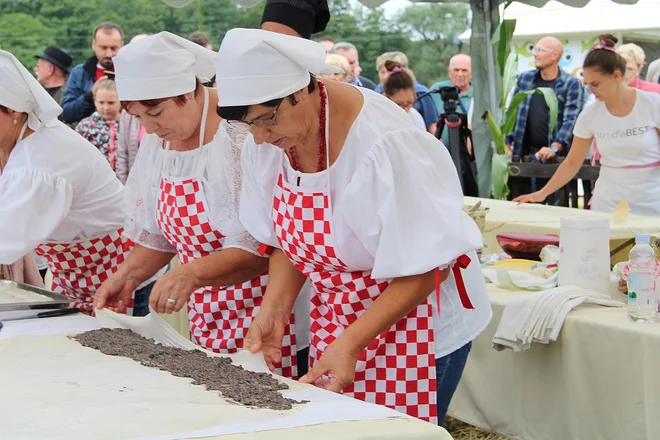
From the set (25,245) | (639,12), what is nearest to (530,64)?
(639,12)

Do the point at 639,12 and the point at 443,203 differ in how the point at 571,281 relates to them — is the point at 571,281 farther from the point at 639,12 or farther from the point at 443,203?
the point at 639,12

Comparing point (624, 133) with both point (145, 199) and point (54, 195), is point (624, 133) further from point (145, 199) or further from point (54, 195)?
point (54, 195)

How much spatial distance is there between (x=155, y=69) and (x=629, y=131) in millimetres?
2844

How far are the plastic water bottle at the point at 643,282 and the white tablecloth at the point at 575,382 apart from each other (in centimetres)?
4

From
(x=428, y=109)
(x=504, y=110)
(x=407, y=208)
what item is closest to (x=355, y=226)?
(x=407, y=208)

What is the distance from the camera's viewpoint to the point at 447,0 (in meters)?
5.84

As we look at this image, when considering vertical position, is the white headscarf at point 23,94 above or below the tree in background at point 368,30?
below

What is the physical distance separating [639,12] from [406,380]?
25.6 ft

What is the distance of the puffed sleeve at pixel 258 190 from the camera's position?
1.85m

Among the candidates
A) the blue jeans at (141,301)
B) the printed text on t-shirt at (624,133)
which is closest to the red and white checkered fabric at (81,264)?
the blue jeans at (141,301)

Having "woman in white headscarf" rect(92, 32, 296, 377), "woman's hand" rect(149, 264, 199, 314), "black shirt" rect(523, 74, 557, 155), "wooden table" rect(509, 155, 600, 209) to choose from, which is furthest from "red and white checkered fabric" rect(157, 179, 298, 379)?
"black shirt" rect(523, 74, 557, 155)

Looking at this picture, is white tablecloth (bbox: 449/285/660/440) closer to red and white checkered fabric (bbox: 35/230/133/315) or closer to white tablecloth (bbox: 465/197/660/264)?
white tablecloth (bbox: 465/197/660/264)

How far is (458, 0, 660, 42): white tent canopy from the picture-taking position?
842 cm

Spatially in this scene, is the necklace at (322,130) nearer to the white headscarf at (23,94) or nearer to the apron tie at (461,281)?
the apron tie at (461,281)
